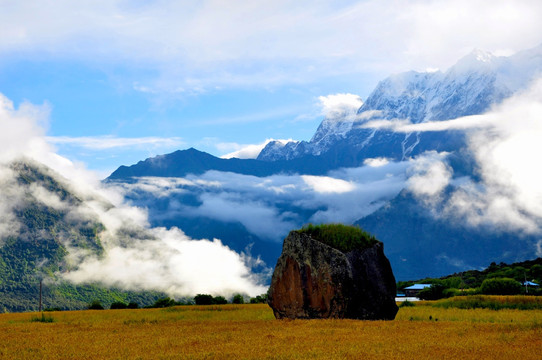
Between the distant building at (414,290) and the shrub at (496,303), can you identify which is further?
the distant building at (414,290)

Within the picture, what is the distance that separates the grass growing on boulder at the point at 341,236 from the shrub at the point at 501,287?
172ft

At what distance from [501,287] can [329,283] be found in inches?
2284

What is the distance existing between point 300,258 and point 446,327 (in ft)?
39.8

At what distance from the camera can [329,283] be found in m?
37.8

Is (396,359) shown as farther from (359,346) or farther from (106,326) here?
(106,326)

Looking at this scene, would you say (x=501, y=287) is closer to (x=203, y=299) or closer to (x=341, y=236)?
(x=203, y=299)

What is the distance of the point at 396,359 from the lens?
2098cm

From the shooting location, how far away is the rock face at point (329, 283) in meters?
37.7

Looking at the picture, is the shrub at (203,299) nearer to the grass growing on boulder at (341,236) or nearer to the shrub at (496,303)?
the shrub at (496,303)

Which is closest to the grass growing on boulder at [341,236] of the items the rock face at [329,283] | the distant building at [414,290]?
the rock face at [329,283]

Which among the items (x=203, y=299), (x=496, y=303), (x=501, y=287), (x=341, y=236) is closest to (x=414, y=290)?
(x=501, y=287)

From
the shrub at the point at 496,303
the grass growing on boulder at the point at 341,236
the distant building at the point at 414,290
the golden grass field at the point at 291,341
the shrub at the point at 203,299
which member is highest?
the grass growing on boulder at the point at 341,236

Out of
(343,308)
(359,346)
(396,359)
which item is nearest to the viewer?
(396,359)

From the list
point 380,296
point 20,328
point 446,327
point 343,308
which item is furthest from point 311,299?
point 20,328
